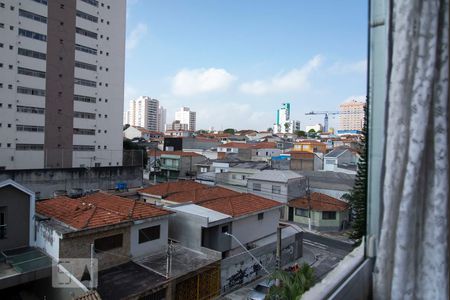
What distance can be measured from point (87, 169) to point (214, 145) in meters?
20.1

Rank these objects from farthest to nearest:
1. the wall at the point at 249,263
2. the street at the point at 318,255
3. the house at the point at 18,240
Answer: the street at the point at 318,255, the wall at the point at 249,263, the house at the point at 18,240

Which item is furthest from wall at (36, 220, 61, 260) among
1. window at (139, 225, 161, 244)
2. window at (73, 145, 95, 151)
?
window at (73, 145, 95, 151)

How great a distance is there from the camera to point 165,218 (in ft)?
29.4

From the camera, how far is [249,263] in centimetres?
936

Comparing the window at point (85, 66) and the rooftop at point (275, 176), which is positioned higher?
the window at point (85, 66)

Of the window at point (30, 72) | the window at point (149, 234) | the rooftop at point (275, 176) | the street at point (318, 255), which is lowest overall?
the street at point (318, 255)

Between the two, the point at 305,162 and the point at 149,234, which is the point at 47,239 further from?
the point at 305,162

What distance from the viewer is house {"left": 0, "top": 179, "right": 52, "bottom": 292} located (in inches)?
261

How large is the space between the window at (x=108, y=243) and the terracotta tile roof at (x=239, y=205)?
3529 millimetres

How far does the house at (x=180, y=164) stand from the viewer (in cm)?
2662

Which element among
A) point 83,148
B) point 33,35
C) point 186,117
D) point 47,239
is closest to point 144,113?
point 186,117

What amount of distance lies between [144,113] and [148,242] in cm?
6634

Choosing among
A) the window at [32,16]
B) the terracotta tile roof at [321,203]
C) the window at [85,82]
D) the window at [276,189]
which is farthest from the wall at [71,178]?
the terracotta tile roof at [321,203]

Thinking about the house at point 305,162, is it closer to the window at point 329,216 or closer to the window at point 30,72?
the window at point 329,216
